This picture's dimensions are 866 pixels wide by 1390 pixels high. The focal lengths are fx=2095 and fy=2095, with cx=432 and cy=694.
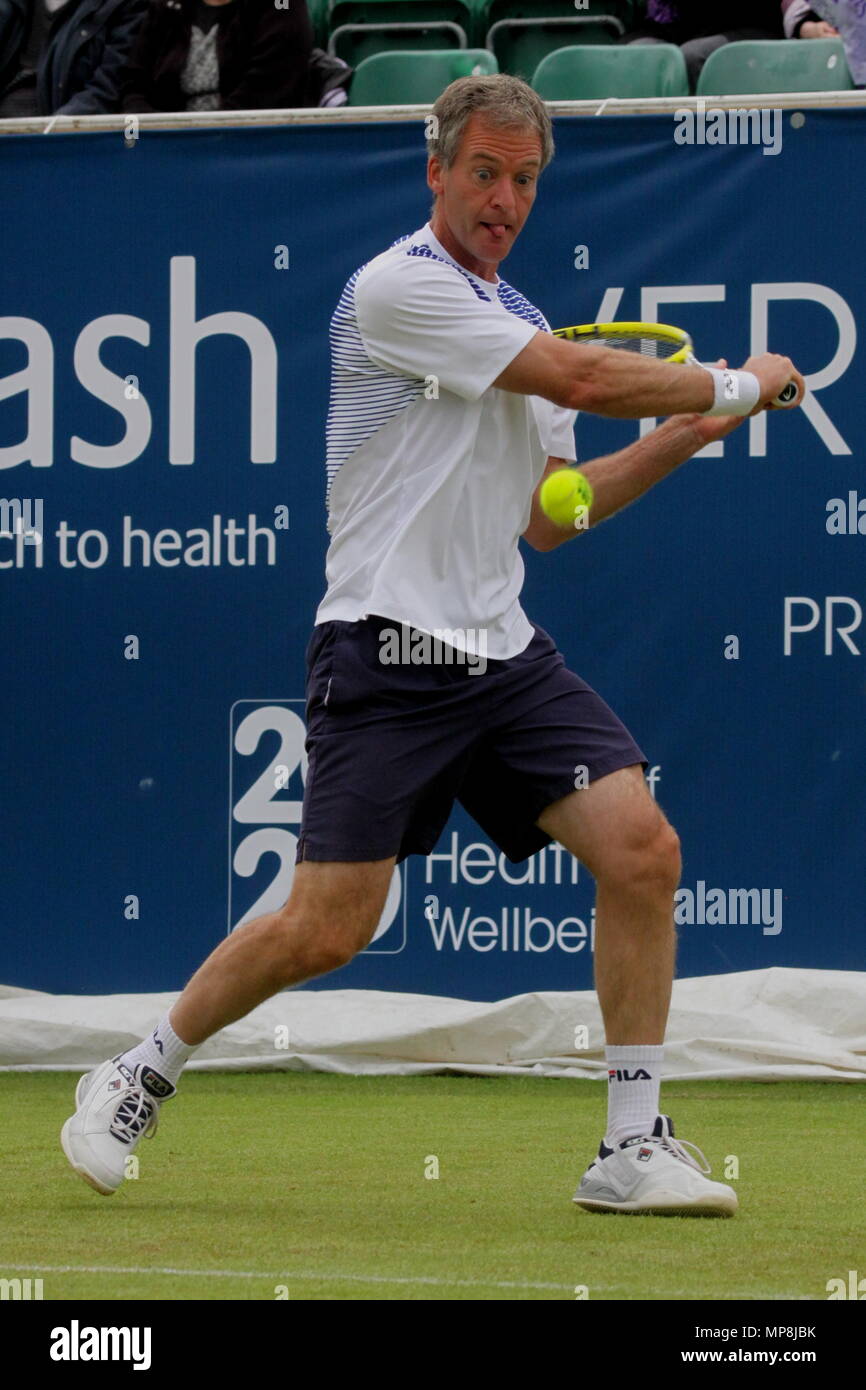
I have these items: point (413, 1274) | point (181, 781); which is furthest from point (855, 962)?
point (413, 1274)

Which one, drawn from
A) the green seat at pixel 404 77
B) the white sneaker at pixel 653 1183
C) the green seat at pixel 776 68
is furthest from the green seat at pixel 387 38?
the white sneaker at pixel 653 1183

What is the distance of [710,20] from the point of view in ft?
25.6

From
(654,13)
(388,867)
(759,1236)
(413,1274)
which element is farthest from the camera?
(654,13)

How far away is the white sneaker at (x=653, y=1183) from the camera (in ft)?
11.7

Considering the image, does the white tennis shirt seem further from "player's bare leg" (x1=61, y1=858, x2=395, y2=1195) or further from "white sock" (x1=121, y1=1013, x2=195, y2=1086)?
"white sock" (x1=121, y1=1013, x2=195, y2=1086)

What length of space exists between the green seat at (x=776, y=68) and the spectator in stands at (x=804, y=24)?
0.09 m

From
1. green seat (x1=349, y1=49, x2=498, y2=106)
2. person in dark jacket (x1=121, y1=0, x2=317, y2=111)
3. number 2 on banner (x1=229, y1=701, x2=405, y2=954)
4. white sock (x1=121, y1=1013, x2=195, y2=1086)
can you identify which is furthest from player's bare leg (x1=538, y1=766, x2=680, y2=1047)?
green seat (x1=349, y1=49, x2=498, y2=106)

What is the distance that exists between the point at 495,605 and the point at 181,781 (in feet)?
9.78

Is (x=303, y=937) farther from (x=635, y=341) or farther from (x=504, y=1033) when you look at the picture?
(x=504, y=1033)

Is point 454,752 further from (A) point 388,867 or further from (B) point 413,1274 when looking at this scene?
(B) point 413,1274

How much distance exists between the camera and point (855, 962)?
6199 mm

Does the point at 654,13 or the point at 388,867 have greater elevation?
the point at 654,13

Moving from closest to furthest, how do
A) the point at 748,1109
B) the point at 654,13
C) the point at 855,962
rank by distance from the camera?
the point at 748,1109 → the point at 855,962 → the point at 654,13
